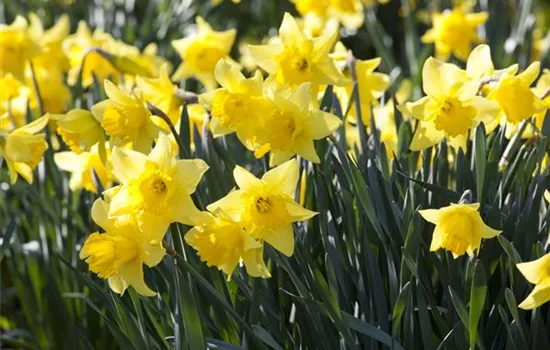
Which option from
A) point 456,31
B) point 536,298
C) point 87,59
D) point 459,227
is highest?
point 87,59

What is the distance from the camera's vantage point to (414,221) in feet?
5.20

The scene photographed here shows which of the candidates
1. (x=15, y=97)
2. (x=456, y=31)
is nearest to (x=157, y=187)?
(x=15, y=97)

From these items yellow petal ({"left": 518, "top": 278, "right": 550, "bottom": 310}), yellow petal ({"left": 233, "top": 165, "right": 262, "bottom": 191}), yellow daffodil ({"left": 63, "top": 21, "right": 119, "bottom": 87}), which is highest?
yellow daffodil ({"left": 63, "top": 21, "right": 119, "bottom": 87})

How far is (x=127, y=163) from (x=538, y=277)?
701 mm

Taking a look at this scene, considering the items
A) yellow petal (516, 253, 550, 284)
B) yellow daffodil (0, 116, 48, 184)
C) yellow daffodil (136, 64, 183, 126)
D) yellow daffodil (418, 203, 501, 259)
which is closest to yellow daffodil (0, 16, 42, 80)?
yellow daffodil (136, 64, 183, 126)

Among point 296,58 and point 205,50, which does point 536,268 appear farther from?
point 205,50

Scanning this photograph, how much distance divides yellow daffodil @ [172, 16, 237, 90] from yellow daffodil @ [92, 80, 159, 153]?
878mm

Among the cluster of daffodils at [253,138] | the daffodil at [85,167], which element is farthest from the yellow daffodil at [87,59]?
the daffodil at [85,167]

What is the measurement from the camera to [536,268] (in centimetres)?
149

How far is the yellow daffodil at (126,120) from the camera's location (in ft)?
5.88

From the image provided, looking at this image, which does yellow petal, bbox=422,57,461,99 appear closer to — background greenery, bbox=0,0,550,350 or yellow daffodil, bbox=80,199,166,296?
background greenery, bbox=0,0,550,350

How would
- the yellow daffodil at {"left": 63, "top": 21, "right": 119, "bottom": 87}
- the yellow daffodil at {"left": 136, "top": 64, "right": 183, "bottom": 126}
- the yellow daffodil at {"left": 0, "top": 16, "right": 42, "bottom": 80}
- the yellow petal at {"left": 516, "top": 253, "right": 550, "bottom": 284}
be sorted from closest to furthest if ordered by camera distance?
the yellow petal at {"left": 516, "top": 253, "right": 550, "bottom": 284}, the yellow daffodil at {"left": 136, "top": 64, "right": 183, "bottom": 126}, the yellow daffodil at {"left": 0, "top": 16, "right": 42, "bottom": 80}, the yellow daffodil at {"left": 63, "top": 21, "right": 119, "bottom": 87}

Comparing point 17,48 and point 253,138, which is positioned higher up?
point 17,48

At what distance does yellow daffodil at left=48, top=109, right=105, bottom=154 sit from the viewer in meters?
1.90
